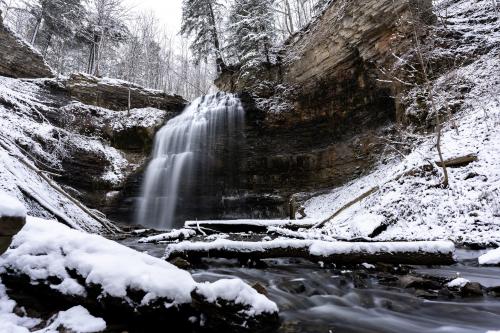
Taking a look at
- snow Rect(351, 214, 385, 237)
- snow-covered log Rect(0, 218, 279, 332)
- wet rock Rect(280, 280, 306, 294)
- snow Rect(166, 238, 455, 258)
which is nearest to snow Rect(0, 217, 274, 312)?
snow-covered log Rect(0, 218, 279, 332)

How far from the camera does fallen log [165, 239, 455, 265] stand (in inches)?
208

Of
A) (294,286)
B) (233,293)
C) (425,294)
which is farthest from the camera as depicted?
(294,286)

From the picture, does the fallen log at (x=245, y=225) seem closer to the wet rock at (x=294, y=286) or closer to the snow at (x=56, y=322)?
the wet rock at (x=294, y=286)

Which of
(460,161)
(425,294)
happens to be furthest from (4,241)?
(460,161)

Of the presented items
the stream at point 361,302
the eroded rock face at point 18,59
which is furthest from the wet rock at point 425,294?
the eroded rock face at point 18,59

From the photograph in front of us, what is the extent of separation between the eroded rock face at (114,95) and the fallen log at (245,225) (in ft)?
45.0

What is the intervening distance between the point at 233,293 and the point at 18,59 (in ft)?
76.3

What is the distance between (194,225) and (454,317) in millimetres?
8896

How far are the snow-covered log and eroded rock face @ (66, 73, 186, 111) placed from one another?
783 inches

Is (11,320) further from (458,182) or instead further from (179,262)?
(458,182)

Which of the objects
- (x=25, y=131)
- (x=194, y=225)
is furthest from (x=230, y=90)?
(x=194, y=225)

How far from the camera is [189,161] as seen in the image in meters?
19.0

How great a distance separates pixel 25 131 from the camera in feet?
49.3

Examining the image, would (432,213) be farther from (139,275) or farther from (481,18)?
(481,18)
